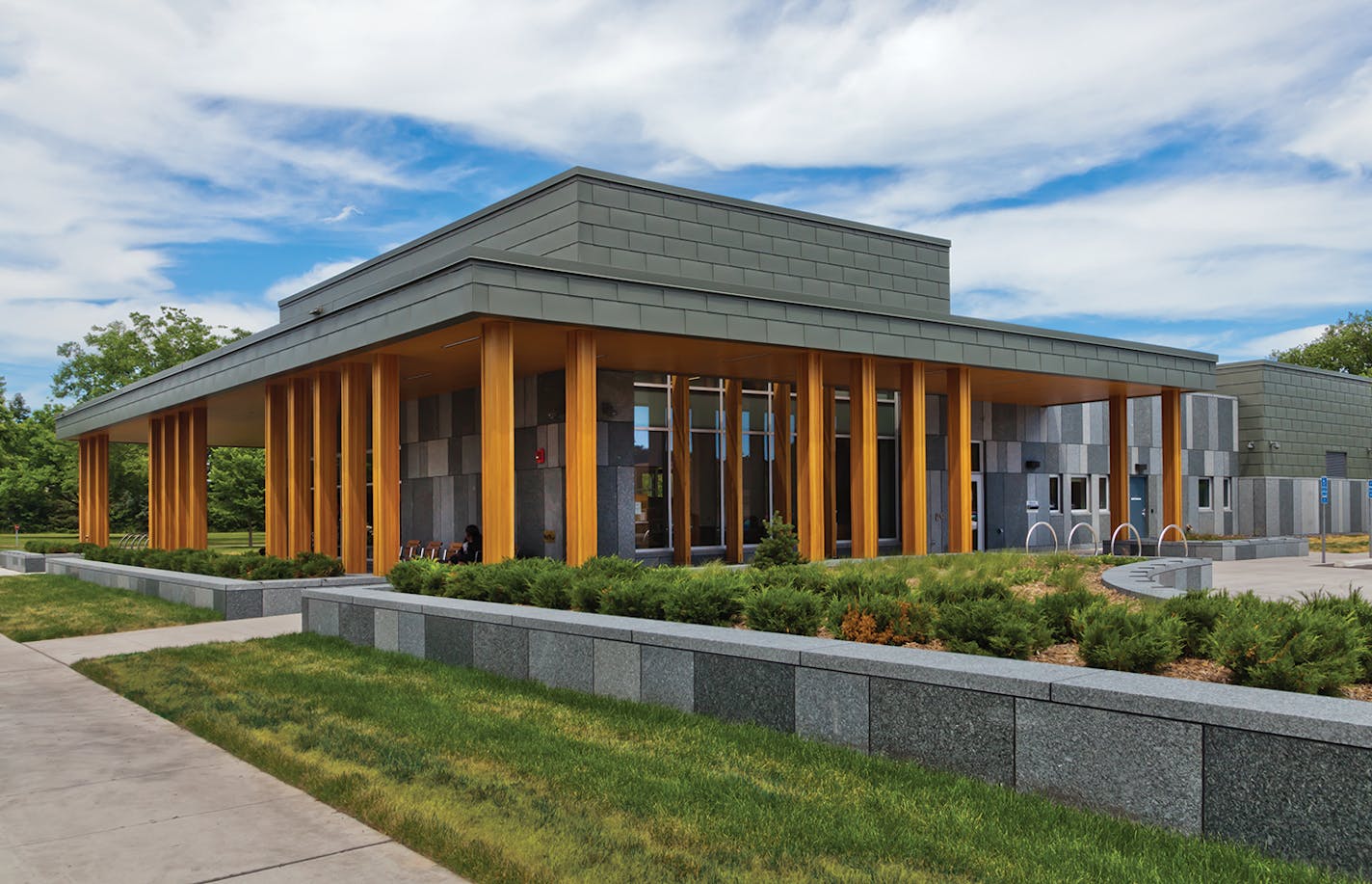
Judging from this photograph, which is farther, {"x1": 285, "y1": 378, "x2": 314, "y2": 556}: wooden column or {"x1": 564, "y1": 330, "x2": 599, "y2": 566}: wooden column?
{"x1": 285, "y1": 378, "x2": 314, "y2": 556}: wooden column

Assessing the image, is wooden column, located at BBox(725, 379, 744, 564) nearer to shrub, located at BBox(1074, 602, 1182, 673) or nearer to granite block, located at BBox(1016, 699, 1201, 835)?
shrub, located at BBox(1074, 602, 1182, 673)

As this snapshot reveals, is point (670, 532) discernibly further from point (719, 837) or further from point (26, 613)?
point (719, 837)

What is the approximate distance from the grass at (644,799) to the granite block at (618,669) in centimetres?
23

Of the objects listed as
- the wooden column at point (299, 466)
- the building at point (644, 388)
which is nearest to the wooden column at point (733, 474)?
the building at point (644, 388)

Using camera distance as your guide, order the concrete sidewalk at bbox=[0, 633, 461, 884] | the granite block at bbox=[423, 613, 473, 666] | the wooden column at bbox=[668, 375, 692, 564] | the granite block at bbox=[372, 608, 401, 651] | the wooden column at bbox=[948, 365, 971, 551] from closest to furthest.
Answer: the concrete sidewalk at bbox=[0, 633, 461, 884] < the granite block at bbox=[423, 613, 473, 666] < the granite block at bbox=[372, 608, 401, 651] < the wooden column at bbox=[948, 365, 971, 551] < the wooden column at bbox=[668, 375, 692, 564]

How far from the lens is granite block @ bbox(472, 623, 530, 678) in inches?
419

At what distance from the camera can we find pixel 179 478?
1331 inches

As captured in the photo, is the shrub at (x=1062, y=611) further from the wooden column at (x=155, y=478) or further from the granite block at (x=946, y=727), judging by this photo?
the wooden column at (x=155, y=478)

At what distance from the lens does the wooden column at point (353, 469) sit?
2236 centimetres

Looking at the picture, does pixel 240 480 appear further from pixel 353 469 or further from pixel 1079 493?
pixel 1079 493

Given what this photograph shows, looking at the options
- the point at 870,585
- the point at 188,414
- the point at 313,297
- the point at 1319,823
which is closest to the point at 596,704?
the point at 870,585

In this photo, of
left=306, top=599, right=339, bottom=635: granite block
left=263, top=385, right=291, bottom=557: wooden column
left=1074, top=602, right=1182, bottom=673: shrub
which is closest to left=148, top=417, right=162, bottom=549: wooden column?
left=263, top=385, right=291, bottom=557: wooden column

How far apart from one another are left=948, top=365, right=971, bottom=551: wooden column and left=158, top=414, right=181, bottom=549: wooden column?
930 inches

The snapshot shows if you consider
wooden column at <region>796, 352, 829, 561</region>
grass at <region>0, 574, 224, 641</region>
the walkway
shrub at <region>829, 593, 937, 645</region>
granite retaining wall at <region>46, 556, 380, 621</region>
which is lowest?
the walkway
